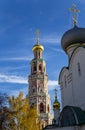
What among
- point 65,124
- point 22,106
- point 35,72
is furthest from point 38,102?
point 65,124

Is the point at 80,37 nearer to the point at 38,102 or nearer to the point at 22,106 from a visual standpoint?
the point at 22,106

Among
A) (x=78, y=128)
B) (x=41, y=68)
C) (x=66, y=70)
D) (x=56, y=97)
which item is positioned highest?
(x=41, y=68)

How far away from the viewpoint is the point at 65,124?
13.8 meters

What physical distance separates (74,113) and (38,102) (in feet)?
59.9

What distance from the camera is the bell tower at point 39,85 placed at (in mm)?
31203

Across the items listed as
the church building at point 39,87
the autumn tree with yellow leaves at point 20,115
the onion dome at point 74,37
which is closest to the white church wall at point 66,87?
the onion dome at point 74,37

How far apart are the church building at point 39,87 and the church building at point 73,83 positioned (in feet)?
43.6

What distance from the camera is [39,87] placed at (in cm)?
3231

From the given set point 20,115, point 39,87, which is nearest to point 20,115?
point 20,115

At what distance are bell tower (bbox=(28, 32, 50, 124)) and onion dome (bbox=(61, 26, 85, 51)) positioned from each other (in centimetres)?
1434

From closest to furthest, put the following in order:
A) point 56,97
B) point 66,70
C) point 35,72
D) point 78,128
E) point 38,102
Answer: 1. point 78,128
2. point 66,70
3. point 56,97
4. point 38,102
5. point 35,72

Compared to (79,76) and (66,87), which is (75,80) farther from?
(66,87)

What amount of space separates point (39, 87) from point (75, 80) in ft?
55.0

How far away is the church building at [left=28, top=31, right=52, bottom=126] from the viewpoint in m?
30.9
